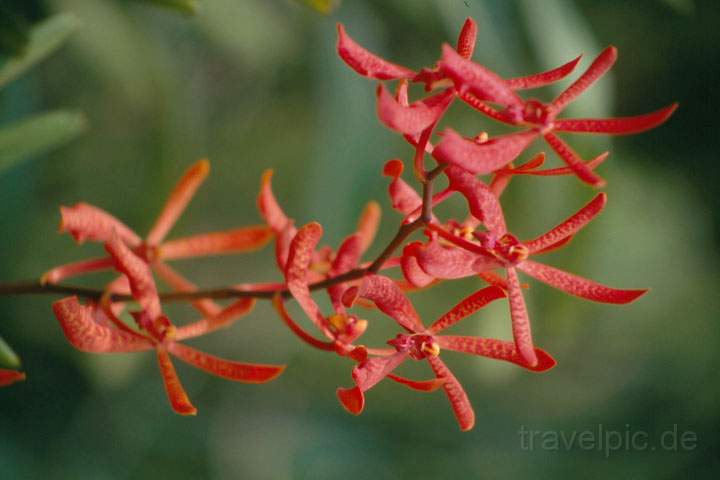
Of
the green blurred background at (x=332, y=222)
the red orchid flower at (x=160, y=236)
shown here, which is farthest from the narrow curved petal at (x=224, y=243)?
the green blurred background at (x=332, y=222)

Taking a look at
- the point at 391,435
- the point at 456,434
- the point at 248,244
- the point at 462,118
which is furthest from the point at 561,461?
the point at 248,244

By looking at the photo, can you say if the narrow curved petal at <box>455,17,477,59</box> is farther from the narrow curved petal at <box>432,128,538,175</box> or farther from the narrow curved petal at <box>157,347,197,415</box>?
the narrow curved petal at <box>157,347,197,415</box>

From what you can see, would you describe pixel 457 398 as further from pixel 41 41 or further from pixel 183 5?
pixel 41 41

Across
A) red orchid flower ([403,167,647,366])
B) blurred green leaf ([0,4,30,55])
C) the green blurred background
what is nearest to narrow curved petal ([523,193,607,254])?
red orchid flower ([403,167,647,366])

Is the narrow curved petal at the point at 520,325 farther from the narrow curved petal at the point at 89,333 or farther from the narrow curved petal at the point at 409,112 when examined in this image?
the narrow curved petal at the point at 89,333

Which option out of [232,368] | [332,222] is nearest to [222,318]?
[232,368]

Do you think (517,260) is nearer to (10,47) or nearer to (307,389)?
(10,47)

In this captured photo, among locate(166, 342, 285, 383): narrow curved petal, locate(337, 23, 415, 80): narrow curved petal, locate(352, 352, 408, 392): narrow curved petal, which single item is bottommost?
locate(352, 352, 408, 392): narrow curved petal
